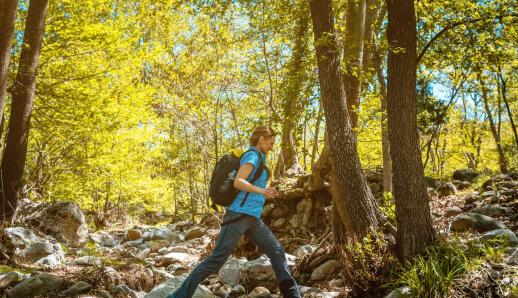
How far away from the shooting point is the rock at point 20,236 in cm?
867

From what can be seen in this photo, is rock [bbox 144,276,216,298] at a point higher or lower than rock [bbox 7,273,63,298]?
higher

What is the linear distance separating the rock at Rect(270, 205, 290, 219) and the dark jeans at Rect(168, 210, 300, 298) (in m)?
6.18

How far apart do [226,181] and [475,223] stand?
14.2ft

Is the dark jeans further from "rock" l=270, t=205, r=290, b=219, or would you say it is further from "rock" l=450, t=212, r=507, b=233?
"rock" l=270, t=205, r=290, b=219

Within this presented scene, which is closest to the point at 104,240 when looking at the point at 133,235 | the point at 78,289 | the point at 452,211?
the point at 133,235

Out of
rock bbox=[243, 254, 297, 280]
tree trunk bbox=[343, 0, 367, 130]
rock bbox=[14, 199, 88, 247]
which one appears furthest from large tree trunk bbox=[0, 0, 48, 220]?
tree trunk bbox=[343, 0, 367, 130]

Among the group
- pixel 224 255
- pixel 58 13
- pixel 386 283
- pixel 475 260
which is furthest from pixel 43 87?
pixel 475 260

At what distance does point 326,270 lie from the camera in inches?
256

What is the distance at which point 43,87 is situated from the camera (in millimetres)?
11305

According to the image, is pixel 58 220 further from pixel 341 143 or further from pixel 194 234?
pixel 341 143

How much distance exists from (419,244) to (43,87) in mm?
10157

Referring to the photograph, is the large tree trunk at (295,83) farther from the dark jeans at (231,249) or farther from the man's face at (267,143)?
the dark jeans at (231,249)

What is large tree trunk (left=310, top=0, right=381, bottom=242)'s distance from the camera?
5.72m

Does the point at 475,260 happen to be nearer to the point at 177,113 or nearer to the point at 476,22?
the point at 476,22
